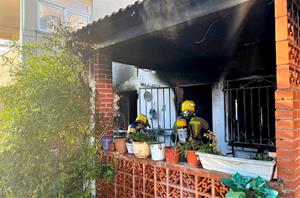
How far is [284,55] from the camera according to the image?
2.17 metres

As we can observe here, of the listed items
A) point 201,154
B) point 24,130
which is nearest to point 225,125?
point 201,154

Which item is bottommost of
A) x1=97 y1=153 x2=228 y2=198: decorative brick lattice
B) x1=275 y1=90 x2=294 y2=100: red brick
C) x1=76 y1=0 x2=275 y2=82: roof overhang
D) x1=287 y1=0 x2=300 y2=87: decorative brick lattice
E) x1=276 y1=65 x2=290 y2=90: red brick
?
x1=97 y1=153 x2=228 y2=198: decorative brick lattice

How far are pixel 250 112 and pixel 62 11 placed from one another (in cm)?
661

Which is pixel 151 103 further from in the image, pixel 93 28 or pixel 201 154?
pixel 201 154

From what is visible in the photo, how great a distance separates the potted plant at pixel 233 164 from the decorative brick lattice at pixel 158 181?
0.10 meters

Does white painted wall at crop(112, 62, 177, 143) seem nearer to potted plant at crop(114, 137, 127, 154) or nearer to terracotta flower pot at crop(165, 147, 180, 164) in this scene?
potted plant at crop(114, 137, 127, 154)

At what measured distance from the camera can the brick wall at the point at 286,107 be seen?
211 centimetres

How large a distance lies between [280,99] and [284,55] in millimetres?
371

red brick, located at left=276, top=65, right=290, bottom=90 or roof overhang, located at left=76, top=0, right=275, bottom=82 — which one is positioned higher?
roof overhang, located at left=76, top=0, right=275, bottom=82

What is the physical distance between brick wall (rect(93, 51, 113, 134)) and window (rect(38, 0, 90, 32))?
144 inches

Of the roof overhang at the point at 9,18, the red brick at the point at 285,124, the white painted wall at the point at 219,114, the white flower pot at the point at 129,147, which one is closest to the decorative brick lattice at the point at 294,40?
the red brick at the point at 285,124

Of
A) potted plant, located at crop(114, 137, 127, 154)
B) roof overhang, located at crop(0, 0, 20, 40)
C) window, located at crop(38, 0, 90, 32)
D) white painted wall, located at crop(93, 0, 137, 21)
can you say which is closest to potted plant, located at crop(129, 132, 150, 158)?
potted plant, located at crop(114, 137, 127, 154)

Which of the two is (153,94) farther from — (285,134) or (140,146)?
(285,134)

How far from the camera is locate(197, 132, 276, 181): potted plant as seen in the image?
226 cm
